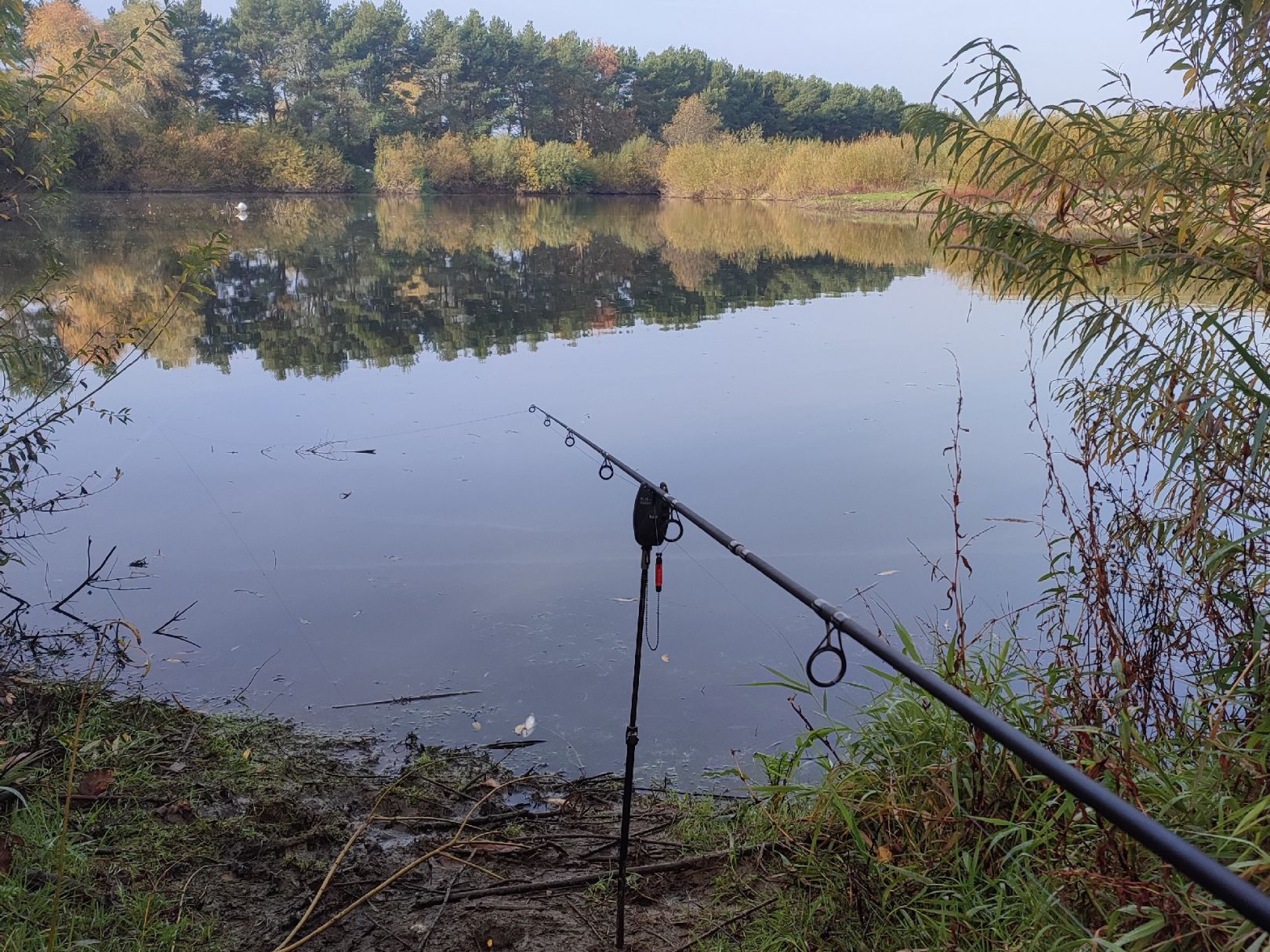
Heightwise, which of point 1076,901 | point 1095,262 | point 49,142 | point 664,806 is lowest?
point 664,806

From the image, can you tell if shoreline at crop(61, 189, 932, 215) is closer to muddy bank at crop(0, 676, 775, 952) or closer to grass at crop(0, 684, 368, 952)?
muddy bank at crop(0, 676, 775, 952)

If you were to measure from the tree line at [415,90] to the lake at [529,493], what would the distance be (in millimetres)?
31526

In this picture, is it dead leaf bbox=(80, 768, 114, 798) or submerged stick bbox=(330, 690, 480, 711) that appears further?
submerged stick bbox=(330, 690, 480, 711)

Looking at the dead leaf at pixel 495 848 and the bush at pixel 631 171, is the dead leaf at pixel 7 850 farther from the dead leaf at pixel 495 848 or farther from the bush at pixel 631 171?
the bush at pixel 631 171

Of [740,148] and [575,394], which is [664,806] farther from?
[740,148]

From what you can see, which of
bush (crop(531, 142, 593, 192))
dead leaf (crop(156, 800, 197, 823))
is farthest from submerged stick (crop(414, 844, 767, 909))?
bush (crop(531, 142, 593, 192))

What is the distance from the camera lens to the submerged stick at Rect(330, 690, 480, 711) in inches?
142

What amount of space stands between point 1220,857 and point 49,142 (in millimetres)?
4352

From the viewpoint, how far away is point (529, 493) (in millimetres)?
5965

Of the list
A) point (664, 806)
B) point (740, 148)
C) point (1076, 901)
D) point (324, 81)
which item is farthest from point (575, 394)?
point (324, 81)

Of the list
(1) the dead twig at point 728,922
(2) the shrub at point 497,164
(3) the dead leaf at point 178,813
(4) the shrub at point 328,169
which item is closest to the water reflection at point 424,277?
(3) the dead leaf at point 178,813

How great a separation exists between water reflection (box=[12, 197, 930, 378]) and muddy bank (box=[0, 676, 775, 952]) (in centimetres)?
160

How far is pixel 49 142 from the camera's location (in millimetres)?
3643

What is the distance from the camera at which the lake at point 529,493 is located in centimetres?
378
